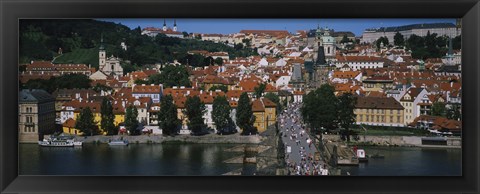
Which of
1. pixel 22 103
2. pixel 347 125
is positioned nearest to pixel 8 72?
pixel 22 103

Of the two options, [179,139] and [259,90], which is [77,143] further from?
[259,90]

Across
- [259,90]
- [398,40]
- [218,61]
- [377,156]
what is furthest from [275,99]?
[398,40]

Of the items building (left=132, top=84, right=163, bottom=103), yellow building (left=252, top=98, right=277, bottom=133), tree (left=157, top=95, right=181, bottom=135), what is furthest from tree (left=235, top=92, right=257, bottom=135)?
building (left=132, top=84, right=163, bottom=103)

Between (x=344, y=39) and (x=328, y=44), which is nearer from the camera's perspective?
(x=344, y=39)

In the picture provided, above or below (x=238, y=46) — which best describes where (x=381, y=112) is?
below

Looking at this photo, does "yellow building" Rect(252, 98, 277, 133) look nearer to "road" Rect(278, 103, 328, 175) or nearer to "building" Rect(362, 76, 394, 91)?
"road" Rect(278, 103, 328, 175)

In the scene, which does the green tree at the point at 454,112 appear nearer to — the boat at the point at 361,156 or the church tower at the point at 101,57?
the boat at the point at 361,156
